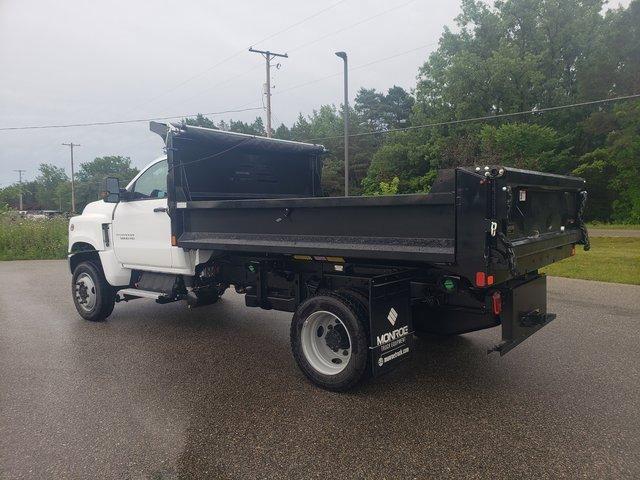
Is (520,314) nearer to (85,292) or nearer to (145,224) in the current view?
(145,224)

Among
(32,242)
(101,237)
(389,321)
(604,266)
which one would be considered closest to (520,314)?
(389,321)

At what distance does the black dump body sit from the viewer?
3.41m

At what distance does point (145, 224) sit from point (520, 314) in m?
4.36

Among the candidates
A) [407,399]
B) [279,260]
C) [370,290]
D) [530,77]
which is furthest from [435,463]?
[530,77]

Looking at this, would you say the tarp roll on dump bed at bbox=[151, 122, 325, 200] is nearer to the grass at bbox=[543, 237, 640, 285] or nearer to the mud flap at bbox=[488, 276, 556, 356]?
the mud flap at bbox=[488, 276, 556, 356]

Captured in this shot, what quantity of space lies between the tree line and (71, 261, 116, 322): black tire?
1913 centimetres

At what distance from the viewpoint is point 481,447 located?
334cm

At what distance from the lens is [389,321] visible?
165 inches

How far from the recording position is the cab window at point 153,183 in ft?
20.0

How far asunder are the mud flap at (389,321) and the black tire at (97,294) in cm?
A: 440

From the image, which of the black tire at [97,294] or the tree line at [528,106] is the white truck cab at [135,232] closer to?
the black tire at [97,294]

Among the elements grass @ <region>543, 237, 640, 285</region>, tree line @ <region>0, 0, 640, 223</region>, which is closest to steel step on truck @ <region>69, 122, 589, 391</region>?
grass @ <region>543, 237, 640, 285</region>

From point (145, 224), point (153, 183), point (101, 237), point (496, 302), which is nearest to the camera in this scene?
point (496, 302)

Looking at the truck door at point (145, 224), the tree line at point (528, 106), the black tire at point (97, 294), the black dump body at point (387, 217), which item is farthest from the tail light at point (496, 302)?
the tree line at point (528, 106)
